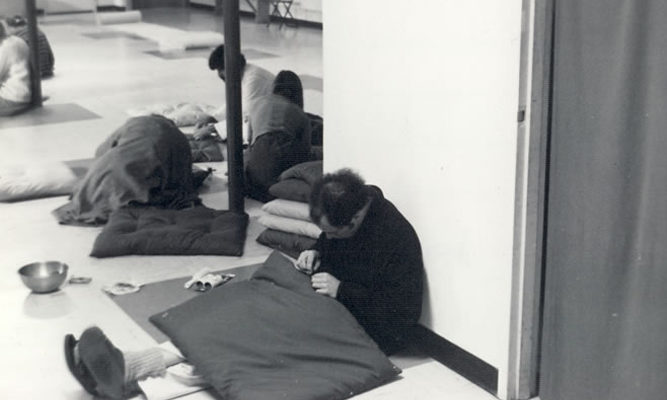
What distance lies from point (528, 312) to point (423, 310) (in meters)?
0.62

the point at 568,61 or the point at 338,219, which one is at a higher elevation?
the point at 568,61

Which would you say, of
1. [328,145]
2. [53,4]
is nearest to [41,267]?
[328,145]

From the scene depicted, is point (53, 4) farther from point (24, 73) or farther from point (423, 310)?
point (423, 310)

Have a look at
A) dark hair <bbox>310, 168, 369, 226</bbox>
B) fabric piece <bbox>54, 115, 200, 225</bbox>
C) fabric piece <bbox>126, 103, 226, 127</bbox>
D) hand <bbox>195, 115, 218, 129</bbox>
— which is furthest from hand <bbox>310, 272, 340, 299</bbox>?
fabric piece <bbox>126, 103, 226, 127</bbox>

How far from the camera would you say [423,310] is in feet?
14.3

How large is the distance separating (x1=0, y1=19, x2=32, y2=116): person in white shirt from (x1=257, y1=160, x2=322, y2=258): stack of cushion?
4.82 m

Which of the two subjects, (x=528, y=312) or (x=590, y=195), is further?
(x=528, y=312)

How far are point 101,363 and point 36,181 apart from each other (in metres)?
3.27

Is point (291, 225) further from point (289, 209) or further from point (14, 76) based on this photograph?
point (14, 76)

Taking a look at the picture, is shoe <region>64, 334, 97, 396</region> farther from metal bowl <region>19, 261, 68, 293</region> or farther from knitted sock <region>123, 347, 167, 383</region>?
metal bowl <region>19, 261, 68, 293</region>

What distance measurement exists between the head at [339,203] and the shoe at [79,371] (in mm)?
1135

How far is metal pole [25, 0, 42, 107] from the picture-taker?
9875mm

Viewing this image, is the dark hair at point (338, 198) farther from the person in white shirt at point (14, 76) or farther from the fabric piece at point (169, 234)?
the person in white shirt at point (14, 76)

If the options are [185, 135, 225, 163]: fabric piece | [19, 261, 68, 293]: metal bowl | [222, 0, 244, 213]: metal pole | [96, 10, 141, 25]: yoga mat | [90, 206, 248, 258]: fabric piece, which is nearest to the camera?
[19, 261, 68, 293]: metal bowl
